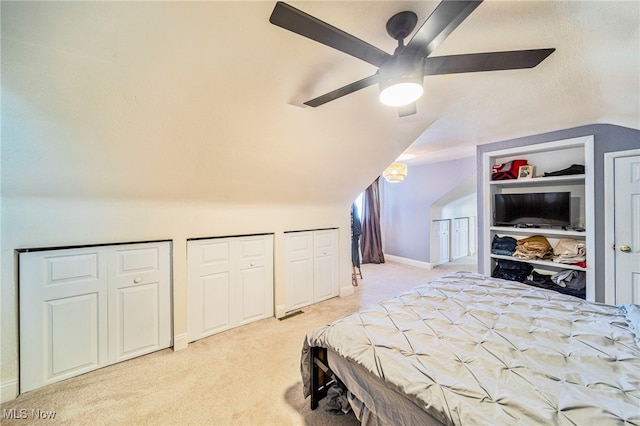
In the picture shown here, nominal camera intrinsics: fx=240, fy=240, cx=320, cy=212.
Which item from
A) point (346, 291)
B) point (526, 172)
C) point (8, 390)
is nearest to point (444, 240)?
point (526, 172)

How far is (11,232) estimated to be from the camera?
1.75 metres

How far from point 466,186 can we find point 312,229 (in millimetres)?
3515

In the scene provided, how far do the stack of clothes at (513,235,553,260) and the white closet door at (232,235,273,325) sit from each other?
10.5ft

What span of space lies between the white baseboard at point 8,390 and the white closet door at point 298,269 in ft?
7.43

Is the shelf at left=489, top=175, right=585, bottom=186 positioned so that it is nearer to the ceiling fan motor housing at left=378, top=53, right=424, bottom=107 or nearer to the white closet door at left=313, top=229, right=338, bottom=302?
the white closet door at left=313, top=229, right=338, bottom=302

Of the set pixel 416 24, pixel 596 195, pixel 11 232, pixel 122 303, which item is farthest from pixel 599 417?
pixel 11 232

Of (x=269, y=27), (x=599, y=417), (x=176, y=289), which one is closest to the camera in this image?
(x=599, y=417)

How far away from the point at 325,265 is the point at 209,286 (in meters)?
Answer: 1.61

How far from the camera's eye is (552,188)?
Result: 3029 millimetres

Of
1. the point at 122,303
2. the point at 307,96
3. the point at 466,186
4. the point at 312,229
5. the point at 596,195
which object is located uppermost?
the point at 307,96

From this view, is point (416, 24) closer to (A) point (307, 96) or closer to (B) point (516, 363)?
(A) point (307, 96)

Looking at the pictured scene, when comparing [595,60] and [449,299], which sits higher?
[595,60]

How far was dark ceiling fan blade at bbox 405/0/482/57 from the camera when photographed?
78 cm

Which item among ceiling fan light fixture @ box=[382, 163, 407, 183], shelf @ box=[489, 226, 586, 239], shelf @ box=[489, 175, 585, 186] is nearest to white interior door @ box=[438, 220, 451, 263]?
ceiling fan light fixture @ box=[382, 163, 407, 183]
